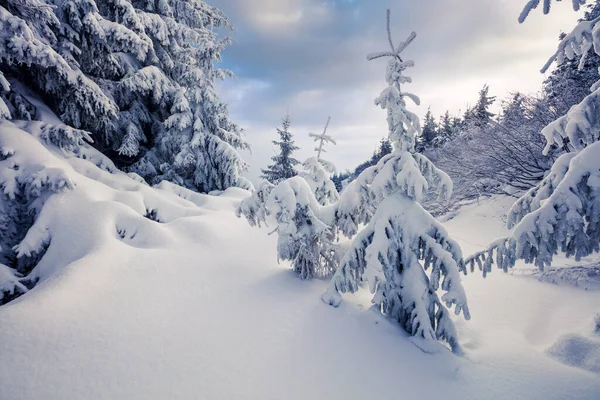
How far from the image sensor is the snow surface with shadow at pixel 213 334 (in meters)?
3.09

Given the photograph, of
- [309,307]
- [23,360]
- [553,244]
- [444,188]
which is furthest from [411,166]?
[23,360]

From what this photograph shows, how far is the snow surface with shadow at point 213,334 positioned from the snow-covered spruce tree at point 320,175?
2221 millimetres

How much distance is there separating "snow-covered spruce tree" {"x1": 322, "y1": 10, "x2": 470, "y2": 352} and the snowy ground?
0.47 m

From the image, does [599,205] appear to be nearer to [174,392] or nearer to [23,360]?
[174,392]

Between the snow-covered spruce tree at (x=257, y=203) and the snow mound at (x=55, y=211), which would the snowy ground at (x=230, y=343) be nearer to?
the snow mound at (x=55, y=211)

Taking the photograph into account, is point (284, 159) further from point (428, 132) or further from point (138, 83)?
point (428, 132)

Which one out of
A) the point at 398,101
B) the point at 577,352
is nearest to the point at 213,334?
the point at 398,101

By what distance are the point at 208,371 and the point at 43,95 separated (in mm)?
10279

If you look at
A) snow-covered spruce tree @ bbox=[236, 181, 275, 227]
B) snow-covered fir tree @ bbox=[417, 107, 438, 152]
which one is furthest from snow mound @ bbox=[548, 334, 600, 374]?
snow-covered fir tree @ bbox=[417, 107, 438, 152]

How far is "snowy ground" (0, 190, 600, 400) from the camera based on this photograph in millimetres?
3053

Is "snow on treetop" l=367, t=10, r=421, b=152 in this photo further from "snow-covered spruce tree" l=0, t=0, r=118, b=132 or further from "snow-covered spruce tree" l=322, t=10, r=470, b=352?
"snow-covered spruce tree" l=0, t=0, r=118, b=132

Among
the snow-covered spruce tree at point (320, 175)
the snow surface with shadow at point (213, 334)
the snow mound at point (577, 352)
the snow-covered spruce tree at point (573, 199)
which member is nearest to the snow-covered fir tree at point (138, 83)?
the snow surface with shadow at point (213, 334)

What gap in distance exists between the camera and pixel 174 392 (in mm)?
2939

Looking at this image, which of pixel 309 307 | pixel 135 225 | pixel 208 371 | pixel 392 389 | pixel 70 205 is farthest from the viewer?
pixel 135 225
